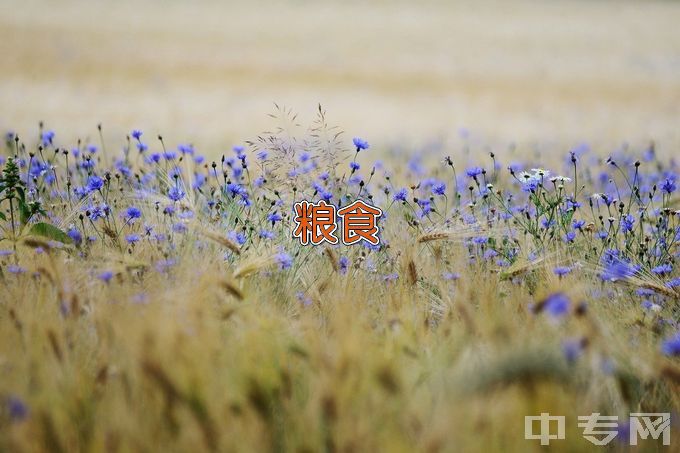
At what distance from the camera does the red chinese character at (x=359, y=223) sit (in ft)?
9.50

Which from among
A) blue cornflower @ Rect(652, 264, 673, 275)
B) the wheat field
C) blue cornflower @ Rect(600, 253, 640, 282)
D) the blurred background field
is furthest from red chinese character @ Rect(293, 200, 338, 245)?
the blurred background field

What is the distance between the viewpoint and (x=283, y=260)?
2316 mm

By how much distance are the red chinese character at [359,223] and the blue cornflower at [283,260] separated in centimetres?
40

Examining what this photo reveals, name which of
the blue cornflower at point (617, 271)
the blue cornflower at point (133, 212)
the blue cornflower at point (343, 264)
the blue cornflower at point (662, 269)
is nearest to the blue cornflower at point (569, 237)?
the blue cornflower at point (617, 271)

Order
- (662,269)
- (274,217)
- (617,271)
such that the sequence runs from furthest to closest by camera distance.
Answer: (274,217), (662,269), (617,271)

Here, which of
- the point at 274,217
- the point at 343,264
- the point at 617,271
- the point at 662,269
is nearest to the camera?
the point at 617,271

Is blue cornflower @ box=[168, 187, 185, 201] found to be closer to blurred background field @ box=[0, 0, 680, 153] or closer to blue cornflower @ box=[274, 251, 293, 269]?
blue cornflower @ box=[274, 251, 293, 269]

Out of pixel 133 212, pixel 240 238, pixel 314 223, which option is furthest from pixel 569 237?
pixel 133 212

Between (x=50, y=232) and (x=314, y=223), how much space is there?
2.92ft

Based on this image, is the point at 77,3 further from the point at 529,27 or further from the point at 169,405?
the point at 169,405

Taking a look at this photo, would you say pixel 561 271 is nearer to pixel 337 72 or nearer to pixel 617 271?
pixel 617 271

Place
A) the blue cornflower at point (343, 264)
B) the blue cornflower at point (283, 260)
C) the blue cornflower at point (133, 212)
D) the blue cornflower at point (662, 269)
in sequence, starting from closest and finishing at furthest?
1. the blue cornflower at point (283, 260)
2. the blue cornflower at point (662, 269)
3. the blue cornflower at point (343, 264)
4. the blue cornflower at point (133, 212)

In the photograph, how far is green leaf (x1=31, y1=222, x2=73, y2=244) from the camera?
2.64m

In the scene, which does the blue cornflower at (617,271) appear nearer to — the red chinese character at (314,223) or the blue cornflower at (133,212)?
the red chinese character at (314,223)
